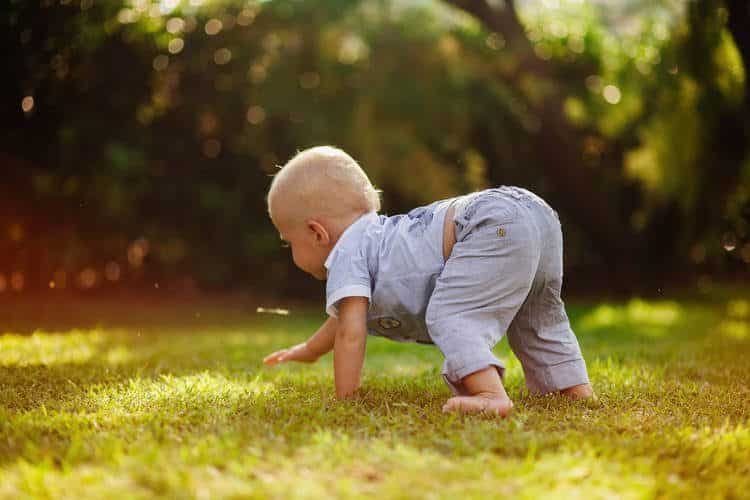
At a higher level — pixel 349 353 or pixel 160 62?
pixel 160 62

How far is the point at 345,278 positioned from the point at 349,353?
0.79 feet

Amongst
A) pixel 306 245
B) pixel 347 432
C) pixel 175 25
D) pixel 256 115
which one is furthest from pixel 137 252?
pixel 347 432

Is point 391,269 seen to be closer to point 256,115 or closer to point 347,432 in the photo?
point 347,432

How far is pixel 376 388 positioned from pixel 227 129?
6.09m

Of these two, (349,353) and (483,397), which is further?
(349,353)

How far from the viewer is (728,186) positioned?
7.05 m

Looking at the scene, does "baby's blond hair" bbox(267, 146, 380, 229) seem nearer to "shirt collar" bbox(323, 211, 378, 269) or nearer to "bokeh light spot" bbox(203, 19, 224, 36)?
"shirt collar" bbox(323, 211, 378, 269)

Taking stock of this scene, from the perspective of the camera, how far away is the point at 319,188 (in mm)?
2562

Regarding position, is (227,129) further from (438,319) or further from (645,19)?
(438,319)

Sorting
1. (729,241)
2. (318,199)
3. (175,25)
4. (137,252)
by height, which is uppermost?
(175,25)

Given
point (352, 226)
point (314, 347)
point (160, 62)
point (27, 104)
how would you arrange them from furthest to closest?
point (160, 62) < point (27, 104) < point (314, 347) < point (352, 226)

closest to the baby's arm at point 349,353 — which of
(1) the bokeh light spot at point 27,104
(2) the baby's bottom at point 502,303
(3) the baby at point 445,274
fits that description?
(3) the baby at point 445,274

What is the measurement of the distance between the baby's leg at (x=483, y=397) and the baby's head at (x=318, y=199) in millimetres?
723

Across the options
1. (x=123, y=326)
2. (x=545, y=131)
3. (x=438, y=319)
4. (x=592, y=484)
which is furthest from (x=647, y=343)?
(x=545, y=131)
